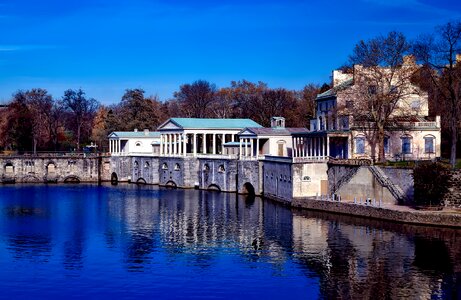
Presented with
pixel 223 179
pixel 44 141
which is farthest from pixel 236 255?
pixel 44 141

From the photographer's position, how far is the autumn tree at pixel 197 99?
146 meters

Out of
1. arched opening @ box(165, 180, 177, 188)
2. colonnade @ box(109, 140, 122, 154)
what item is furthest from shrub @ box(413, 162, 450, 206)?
colonnade @ box(109, 140, 122, 154)

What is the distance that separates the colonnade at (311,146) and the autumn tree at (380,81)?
14.5ft

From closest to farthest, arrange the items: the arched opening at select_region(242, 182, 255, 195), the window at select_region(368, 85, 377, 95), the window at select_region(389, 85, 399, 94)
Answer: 1. the window at select_region(389, 85, 399, 94)
2. the window at select_region(368, 85, 377, 95)
3. the arched opening at select_region(242, 182, 255, 195)

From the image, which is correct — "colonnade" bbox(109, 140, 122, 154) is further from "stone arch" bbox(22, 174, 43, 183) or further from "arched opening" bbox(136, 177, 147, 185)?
"stone arch" bbox(22, 174, 43, 183)

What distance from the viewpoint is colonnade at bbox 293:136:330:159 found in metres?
68.6

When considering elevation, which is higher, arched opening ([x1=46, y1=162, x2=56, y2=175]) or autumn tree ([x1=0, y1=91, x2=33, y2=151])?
autumn tree ([x1=0, y1=91, x2=33, y2=151])

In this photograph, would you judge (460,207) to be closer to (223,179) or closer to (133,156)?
(223,179)

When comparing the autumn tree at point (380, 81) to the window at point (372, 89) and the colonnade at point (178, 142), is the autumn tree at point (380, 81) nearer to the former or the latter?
the window at point (372, 89)

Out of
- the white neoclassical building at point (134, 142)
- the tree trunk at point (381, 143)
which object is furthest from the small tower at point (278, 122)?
the tree trunk at point (381, 143)

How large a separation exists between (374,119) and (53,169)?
5601cm

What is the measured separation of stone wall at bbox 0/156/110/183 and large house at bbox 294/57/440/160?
40523mm

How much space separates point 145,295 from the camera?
33.7 metres

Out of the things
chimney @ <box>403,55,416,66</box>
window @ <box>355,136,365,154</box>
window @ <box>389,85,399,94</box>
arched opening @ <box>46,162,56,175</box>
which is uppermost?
chimney @ <box>403,55,416,66</box>
